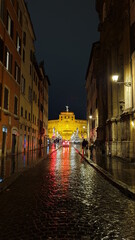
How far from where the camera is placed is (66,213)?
511 centimetres

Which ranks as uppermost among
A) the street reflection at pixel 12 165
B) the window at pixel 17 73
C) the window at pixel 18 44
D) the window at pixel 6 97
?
the window at pixel 18 44

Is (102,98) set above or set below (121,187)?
above

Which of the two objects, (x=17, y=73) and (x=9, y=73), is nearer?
(x=9, y=73)

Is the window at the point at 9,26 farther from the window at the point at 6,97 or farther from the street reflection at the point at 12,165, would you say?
the street reflection at the point at 12,165

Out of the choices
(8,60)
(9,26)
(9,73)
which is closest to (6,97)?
(9,73)

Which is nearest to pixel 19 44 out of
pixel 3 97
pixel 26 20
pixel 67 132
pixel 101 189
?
pixel 26 20

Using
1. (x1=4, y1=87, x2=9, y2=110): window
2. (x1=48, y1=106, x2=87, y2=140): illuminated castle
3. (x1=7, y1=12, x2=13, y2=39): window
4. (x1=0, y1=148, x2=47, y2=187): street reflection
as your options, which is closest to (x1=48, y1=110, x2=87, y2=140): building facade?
(x1=48, y1=106, x2=87, y2=140): illuminated castle

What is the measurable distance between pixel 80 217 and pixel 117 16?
2153 centimetres

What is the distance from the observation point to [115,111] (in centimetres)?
2327

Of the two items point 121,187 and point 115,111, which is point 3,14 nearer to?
point 115,111

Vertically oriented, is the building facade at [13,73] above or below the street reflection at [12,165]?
above

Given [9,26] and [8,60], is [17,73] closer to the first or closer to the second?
[8,60]

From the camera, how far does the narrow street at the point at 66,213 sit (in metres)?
3.97

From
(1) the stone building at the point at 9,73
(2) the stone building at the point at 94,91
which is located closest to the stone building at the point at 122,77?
(1) the stone building at the point at 9,73
